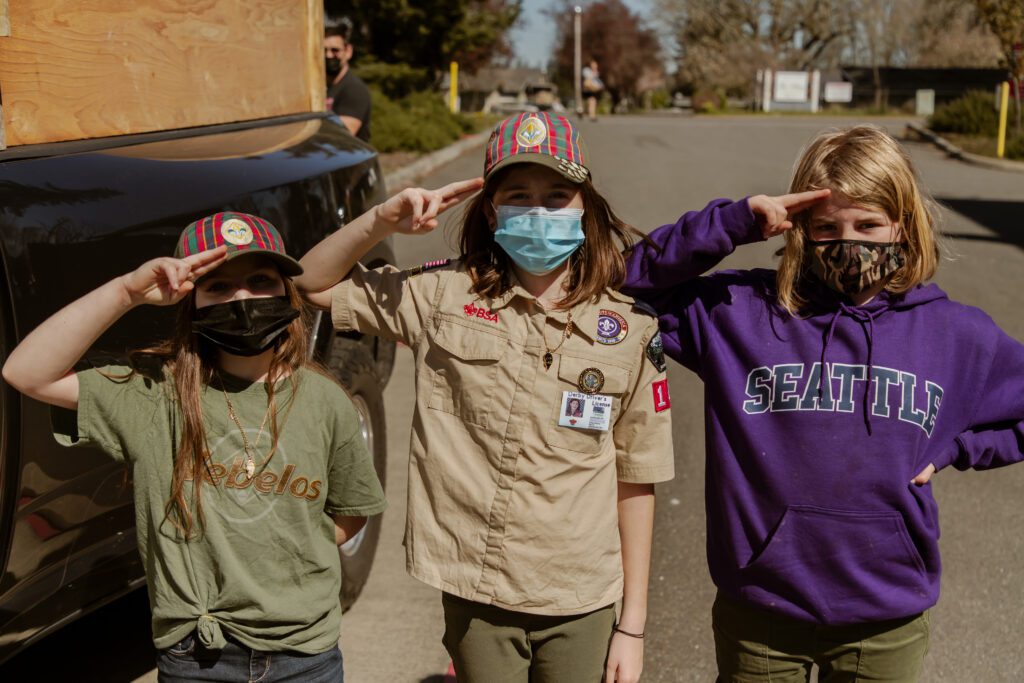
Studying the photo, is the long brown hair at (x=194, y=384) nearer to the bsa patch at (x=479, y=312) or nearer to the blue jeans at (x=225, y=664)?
the blue jeans at (x=225, y=664)

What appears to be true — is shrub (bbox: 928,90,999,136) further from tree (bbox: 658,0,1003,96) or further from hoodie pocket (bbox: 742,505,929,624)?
tree (bbox: 658,0,1003,96)

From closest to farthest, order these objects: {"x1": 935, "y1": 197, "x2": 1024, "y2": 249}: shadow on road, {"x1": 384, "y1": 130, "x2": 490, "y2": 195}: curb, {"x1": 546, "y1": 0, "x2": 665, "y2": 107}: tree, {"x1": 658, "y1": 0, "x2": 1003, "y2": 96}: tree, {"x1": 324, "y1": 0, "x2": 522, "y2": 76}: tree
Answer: {"x1": 935, "y1": 197, "x2": 1024, "y2": 249}: shadow on road, {"x1": 384, "y1": 130, "x2": 490, "y2": 195}: curb, {"x1": 324, "y1": 0, "x2": 522, "y2": 76}: tree, {"x1": 658, "y1": 0, "x2": 1003, "y2": 96}: tree, {"x1": 546, "y1": 0, "x2": 665, "y2": 107}: tree

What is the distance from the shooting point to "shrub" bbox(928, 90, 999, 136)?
2555cm

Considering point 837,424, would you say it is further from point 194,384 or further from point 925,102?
point 925,102

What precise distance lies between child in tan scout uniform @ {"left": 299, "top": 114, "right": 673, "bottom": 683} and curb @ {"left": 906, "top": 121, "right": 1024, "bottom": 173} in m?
19.2

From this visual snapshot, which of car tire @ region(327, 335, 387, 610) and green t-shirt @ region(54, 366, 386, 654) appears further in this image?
car tire @ region(327, 335, 387, 610)

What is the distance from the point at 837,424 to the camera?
236 cm

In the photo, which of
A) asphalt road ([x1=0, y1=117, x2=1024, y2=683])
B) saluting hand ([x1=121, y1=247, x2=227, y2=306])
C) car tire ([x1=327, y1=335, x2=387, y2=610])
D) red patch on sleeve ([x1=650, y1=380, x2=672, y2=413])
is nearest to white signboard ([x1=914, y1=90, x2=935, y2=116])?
asphalt road ([x1=0, y1=117, x2=1024, y2=683])

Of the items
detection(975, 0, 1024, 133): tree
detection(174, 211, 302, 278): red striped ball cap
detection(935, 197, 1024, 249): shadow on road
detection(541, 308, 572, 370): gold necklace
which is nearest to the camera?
detection(174, 211, 302, 278): red striped ball cap

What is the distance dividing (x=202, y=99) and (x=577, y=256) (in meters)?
2.08

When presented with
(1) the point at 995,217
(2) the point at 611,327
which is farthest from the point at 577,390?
(1) the point at 995,217

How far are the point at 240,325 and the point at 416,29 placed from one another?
2564 centimetres

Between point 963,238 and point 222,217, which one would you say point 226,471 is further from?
point 963,238

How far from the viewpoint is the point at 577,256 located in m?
2.45
